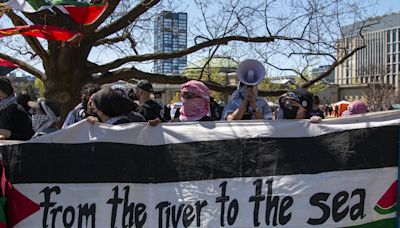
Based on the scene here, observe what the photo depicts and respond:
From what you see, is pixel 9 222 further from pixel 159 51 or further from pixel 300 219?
pixel 159 51

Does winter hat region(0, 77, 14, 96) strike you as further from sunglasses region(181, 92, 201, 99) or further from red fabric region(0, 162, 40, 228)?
sunglasses region(181, 92, 201, 99)

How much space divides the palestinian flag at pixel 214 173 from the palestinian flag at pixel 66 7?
2.04m

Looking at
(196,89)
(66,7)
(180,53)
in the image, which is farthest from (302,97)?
(180,53)

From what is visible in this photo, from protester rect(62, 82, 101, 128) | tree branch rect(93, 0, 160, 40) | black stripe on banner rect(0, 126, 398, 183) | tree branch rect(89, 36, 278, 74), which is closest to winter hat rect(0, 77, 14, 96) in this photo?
protester rect(62, 82, 101, 128)

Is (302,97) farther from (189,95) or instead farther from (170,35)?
(170,35)

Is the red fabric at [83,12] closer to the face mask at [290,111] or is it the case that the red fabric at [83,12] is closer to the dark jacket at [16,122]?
the dark jacket at [16,122]

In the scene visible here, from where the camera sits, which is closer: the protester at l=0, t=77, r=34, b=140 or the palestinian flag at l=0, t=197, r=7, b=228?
the palestinian flag at l=0, t=197, r=7, b=228

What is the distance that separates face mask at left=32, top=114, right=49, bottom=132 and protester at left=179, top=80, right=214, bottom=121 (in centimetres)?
143

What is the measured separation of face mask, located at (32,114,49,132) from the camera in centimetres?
450

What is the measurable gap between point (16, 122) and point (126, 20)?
430 cm

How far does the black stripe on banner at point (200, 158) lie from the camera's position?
3.18 meters

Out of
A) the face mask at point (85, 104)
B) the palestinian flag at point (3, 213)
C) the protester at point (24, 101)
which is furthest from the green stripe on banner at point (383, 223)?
the protester at point (24, 101)

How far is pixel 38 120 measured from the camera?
4.52 metres

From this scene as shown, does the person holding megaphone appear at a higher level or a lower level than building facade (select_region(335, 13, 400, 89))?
lower
